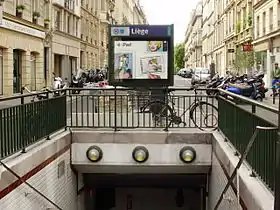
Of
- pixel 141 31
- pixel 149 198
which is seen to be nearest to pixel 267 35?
pixel 149 198

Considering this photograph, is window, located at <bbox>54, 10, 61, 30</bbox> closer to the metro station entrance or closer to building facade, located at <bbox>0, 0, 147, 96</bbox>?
building facade, located at <bbox>0, 0, 147, 96</bbox>

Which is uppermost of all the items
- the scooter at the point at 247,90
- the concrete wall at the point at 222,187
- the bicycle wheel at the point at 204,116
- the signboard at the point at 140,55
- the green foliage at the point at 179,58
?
the green foliage at the point at 179,58

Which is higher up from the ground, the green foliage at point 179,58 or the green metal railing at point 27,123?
the green foliage at point 179,58

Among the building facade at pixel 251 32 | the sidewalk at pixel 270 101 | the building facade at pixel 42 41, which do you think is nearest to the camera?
the sidewalk at pixel 270 101

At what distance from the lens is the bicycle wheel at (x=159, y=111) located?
36.6 feet

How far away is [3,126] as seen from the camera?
23.2 feet

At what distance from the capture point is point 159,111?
11.3 metres

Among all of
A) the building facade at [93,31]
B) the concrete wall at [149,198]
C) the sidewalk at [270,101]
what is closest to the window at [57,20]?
the building facade at [93,31]

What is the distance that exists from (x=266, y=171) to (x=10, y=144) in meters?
3.59

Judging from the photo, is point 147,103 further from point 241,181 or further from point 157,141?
point 241,181

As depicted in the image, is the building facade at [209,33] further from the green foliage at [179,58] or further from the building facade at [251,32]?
the green foliage at [179,58]

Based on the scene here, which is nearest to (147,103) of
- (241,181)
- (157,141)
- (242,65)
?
(157,141)

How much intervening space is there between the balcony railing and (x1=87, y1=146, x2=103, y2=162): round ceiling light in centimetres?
71

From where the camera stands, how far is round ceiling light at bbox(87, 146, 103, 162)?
10.3 metres
